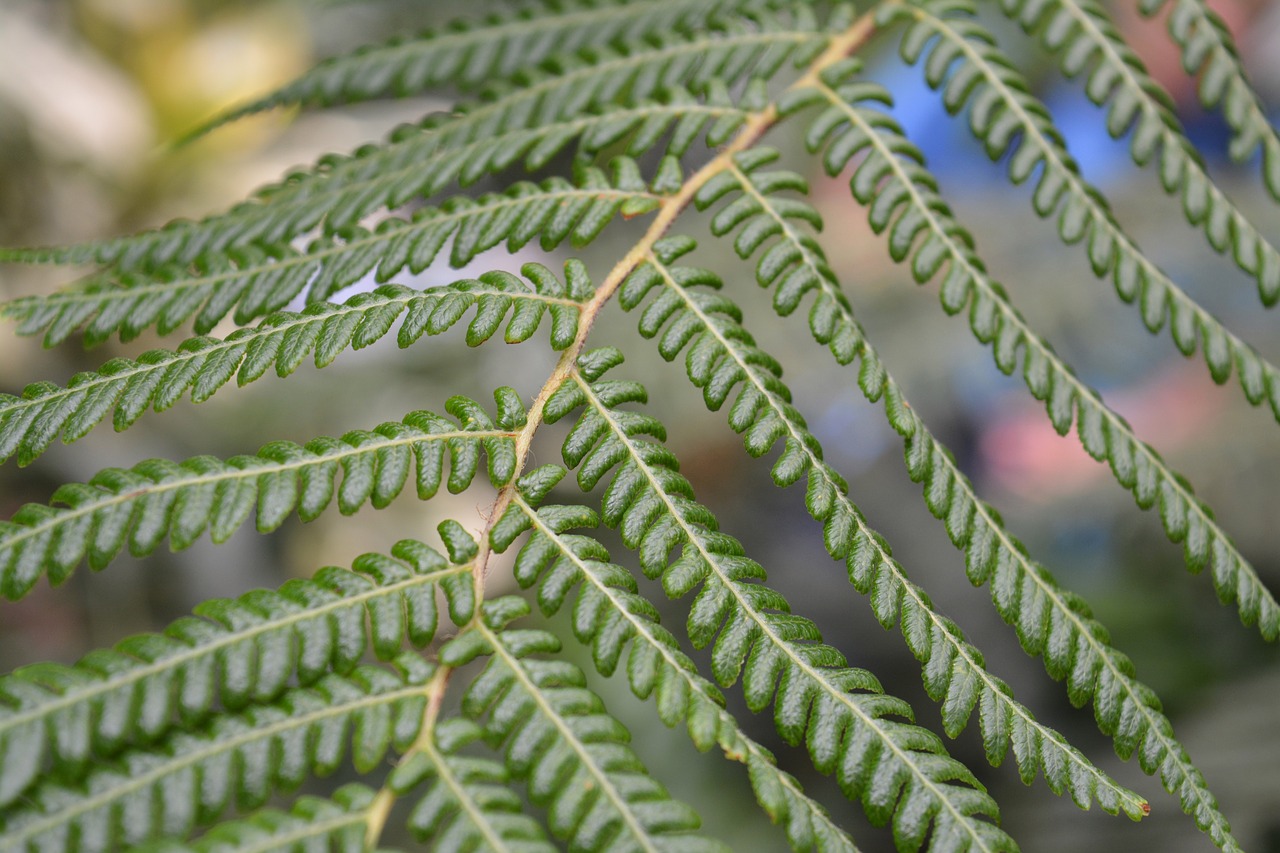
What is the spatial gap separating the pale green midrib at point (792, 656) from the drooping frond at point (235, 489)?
0.11 meters

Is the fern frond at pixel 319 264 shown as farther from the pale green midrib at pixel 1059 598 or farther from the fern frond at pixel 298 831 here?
the fern frond at pixel 298 831

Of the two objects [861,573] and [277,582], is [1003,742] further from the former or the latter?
[277,582]

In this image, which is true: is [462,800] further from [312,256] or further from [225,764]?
[312,256]

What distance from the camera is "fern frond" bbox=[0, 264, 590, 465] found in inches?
33.9

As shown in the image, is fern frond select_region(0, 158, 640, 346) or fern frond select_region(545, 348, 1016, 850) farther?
fern frond select_region(0, 158, 640, 346)

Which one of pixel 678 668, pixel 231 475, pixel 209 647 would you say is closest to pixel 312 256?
pixel 231 475

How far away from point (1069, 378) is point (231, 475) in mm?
837

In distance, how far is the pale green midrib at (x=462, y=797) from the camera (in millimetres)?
Answer: 667

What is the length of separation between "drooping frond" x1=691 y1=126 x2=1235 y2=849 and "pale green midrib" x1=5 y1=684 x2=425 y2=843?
42 cm

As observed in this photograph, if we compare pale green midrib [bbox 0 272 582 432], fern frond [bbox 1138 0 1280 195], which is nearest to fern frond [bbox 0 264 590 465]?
pale green midrib [bbox 0 272 582 432]

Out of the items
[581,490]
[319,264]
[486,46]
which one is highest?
[486,46]

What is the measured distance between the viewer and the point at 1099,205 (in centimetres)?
108

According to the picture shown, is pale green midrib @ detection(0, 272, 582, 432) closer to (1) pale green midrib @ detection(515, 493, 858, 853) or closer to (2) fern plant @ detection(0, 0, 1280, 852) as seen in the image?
(2) fern plant @ detection(0, 0, 1280, 852)

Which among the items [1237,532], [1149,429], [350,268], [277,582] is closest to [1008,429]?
[1149,429]
